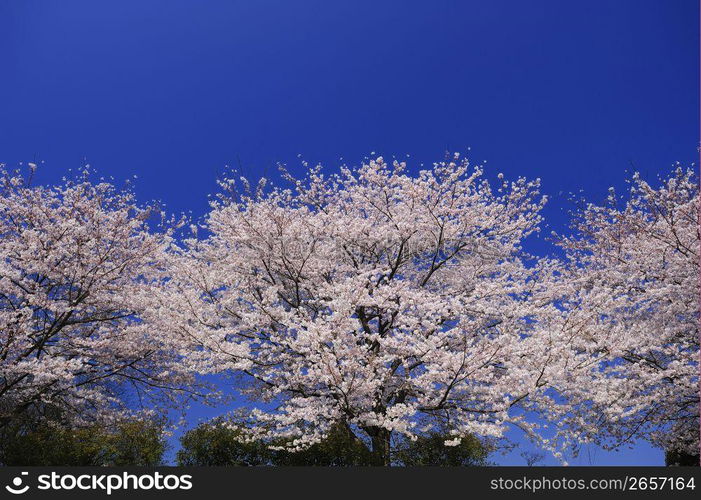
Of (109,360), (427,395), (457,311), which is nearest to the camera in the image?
(427,395)

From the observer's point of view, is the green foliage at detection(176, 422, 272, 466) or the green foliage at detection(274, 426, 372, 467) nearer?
the green foliage at detection(274, 426, 372, 467)

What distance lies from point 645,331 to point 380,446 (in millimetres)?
8038

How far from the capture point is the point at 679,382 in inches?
544

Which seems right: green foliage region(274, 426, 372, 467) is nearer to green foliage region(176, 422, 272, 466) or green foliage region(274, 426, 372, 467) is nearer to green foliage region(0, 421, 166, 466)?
green foliage region(176, 422, 272, 466)

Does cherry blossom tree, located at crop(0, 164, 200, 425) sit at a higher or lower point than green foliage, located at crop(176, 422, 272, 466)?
higher

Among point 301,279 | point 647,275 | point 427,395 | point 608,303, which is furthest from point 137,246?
point 647,275

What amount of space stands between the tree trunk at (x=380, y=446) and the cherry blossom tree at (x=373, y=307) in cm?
4

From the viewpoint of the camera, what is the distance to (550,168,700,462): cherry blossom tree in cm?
1288

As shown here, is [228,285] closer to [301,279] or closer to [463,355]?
[301,279]

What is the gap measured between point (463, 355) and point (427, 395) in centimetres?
145

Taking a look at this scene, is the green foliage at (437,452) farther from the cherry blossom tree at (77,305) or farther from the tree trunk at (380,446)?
the cherry blossom tree at (77,305)

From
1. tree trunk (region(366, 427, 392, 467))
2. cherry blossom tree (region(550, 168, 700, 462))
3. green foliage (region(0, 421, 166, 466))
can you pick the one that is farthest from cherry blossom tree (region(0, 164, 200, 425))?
cherry blossom tree (region(550, 168, 700, 462))

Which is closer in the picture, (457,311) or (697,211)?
(457,311)

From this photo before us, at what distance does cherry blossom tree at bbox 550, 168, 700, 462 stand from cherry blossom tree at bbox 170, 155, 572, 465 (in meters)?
1.37
